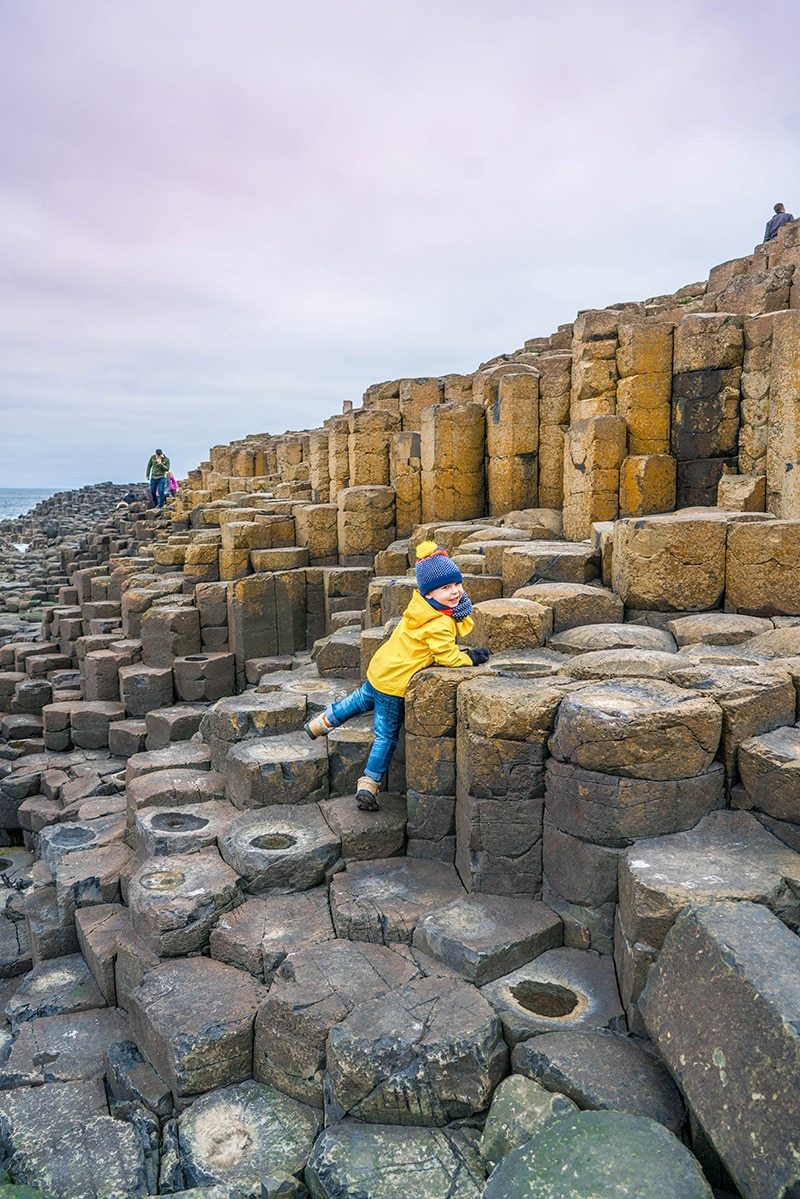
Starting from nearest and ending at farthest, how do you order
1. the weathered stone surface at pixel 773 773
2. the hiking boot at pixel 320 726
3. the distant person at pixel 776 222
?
1. the weathered stone surface at pixel 773 773
2. the hiking boot at pixel 320 726
3. the distant person at pixel 776 222

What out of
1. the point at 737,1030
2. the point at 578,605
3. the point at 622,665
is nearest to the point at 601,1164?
the point at 737,1030

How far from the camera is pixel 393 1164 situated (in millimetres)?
3910

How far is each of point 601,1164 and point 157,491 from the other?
29.9 meters

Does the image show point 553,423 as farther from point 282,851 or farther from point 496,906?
point 496,906

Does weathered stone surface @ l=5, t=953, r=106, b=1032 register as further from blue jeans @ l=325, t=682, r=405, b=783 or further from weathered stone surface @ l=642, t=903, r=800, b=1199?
weathered stone surface @ l=642, t=903, r=800, b=1199

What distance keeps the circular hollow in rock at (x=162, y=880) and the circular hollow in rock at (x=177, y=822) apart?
0.81m

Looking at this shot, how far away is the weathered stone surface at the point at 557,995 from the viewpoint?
14.4 feet

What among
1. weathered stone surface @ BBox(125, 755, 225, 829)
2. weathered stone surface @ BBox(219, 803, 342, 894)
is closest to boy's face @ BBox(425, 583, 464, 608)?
weathered stone surface @ BBox(219, 803, 342, 894)

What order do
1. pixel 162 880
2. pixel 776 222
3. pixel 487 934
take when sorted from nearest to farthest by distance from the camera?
pixel 487 934
pixel 162 880
pixel 776 222

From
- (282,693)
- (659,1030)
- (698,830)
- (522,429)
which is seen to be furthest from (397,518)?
(659,1030)

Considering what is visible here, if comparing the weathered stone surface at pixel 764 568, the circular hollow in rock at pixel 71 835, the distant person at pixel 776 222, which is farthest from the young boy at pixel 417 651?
the distant person at pixel 776 222

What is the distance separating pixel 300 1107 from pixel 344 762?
3135mm

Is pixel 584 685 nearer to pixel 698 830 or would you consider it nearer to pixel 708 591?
pixel 698 830

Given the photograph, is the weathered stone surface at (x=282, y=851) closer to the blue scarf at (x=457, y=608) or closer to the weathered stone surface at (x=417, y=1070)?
the weathered stone surface at (x=417, y=1070)
